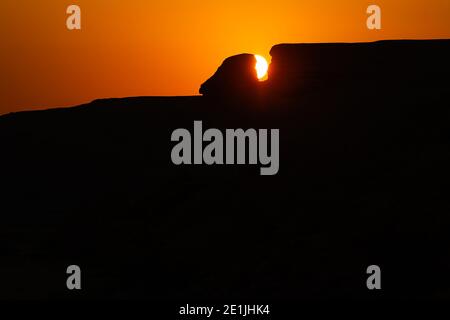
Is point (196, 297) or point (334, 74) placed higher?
point (334, 74)

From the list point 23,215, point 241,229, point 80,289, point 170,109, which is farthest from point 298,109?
point 23,215

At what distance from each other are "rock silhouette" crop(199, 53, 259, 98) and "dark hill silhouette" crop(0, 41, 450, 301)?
724mm

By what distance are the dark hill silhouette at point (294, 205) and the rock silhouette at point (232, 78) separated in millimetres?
724

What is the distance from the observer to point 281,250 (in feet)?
111

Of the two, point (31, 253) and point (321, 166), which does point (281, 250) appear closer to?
point (321, 166)

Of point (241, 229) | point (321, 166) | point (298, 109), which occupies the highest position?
point (298, 109)

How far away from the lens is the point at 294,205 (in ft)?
119

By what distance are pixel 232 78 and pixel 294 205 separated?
674 inches

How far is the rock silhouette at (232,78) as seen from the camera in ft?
169

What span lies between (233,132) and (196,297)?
1106 cm
